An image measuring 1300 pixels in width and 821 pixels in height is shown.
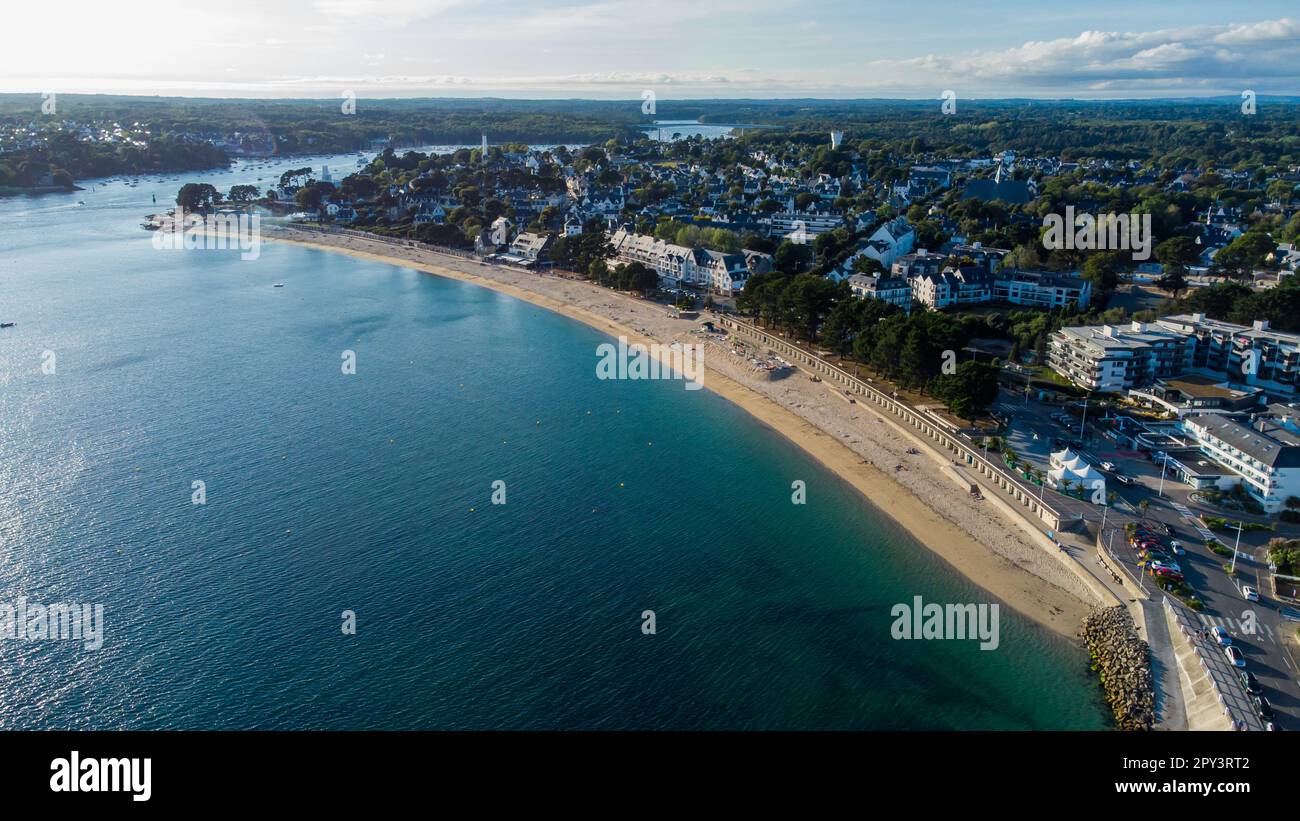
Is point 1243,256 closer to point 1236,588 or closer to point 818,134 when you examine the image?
point 1236,588

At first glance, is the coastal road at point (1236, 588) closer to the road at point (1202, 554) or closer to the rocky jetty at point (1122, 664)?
the road at point (1202, 554)

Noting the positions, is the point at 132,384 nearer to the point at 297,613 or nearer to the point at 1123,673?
the point at 297,613

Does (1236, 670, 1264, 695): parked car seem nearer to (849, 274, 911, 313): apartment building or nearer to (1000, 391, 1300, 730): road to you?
(1000, 391, 1300, 730): road

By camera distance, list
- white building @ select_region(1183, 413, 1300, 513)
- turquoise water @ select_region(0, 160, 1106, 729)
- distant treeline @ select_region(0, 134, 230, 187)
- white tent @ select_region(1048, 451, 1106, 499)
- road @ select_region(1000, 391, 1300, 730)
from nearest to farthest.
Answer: road @ select_region(1000, 391, 1300, 730)
turquoise water @ select_region(0, 160, 1106, 729)
white building @ select_region(1183, 413, 1300, 513)
white tent @ select_region(1048, 451, 1106, 499)
distant treeline @ select_region(0, 134, 230, 187)

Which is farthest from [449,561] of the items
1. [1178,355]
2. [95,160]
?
[95,160]

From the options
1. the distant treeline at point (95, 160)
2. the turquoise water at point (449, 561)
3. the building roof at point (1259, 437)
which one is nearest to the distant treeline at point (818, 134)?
the distant treeline at point (95, 160)

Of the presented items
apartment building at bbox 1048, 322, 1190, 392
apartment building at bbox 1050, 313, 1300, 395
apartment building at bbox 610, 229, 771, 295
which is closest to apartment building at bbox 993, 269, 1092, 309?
apartment building at bbox 1050, 313, 1300, 395

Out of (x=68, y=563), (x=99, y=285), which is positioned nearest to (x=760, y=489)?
(x=68, y=563)
